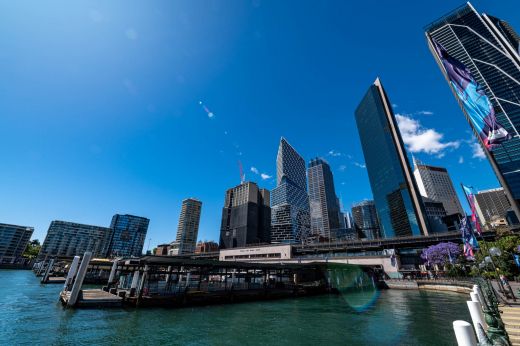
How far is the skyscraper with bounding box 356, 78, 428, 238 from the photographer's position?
125688 millimetres

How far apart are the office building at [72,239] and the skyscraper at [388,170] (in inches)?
7853

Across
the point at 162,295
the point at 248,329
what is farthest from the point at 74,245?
the point at 248,329

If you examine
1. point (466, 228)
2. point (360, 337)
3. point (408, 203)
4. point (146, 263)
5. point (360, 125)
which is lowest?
point (360, 337)

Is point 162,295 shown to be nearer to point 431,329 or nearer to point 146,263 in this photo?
point 146,263

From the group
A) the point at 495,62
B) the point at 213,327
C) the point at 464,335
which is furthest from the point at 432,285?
the point at 495,62

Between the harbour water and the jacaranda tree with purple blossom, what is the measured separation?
43637mm

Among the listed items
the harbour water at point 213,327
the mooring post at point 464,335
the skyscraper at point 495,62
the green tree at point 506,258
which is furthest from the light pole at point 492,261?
the skyscraper at point 495,62

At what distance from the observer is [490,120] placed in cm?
1554

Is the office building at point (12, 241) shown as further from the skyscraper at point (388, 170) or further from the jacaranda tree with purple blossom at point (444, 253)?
the skyscraper at point (388, 170)

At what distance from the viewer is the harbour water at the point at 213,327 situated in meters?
15.6

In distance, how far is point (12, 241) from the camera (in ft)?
445

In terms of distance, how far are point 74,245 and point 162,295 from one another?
195249 mm

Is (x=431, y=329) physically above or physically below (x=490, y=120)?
below

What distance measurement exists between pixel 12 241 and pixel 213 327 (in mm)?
188744
